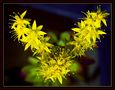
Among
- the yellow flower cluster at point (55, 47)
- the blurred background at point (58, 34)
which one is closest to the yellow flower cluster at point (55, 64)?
the yellow flower cluster at point (55, 47)

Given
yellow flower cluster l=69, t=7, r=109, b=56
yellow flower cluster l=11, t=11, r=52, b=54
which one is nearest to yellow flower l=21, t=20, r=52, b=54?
yellow flower cluster l=11, t=11, r=52, b=54

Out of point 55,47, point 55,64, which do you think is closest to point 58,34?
point 55,47

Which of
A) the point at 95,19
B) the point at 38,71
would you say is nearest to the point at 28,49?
the point at 38,71

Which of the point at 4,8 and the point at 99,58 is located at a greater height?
the point at 4,8

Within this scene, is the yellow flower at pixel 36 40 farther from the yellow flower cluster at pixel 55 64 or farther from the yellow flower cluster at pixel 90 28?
the yellow flower cluster at pixel 90 28

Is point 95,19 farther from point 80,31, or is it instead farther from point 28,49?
point 28,49

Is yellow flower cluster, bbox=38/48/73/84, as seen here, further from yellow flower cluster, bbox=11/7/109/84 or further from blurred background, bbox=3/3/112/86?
blurred background, bbox=3/3/112/86

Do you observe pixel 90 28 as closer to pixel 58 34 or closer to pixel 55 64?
pixel 58 34
